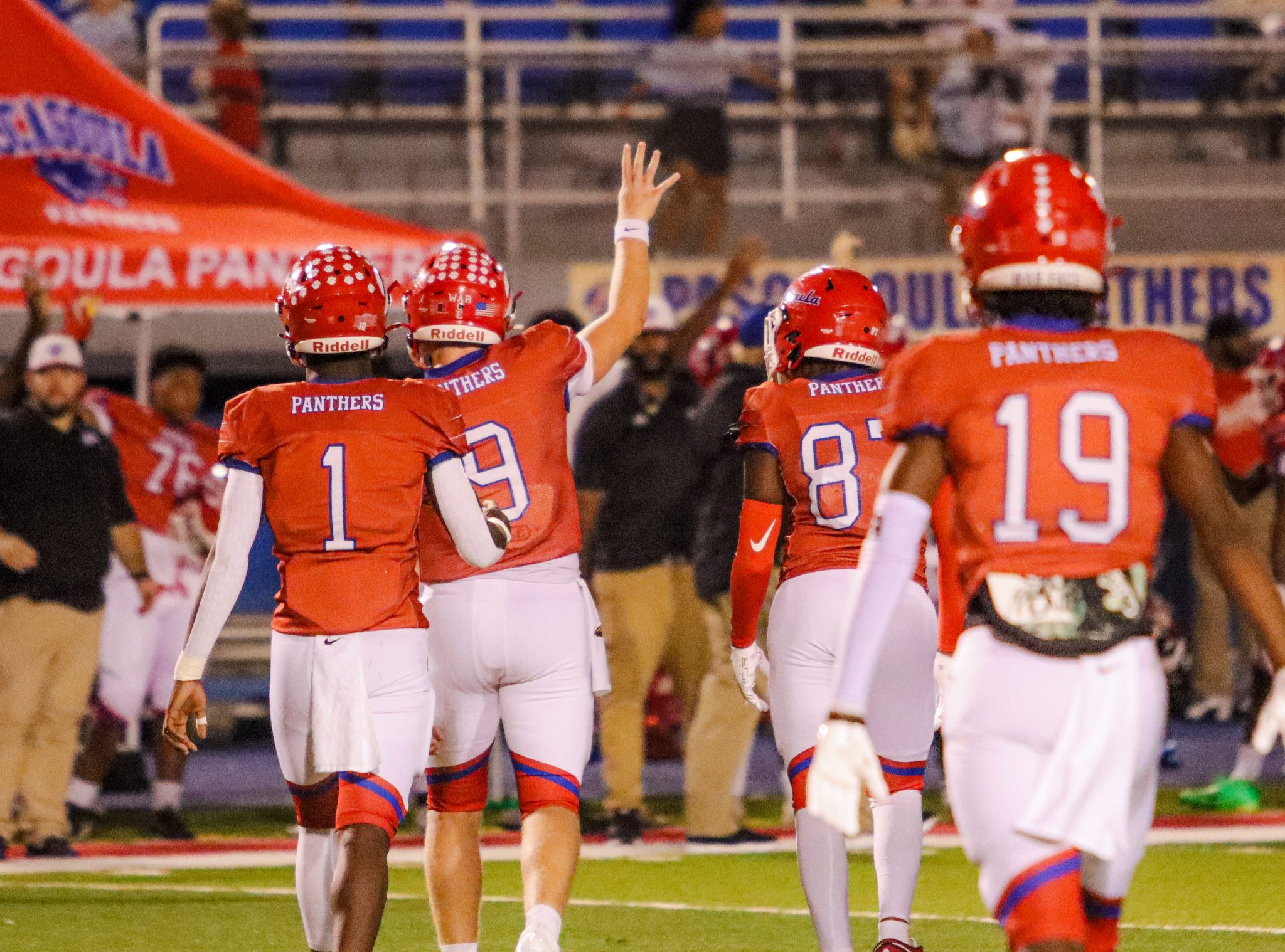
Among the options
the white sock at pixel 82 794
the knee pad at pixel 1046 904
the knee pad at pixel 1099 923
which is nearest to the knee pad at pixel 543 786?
the knee pad at pixel 1099 923

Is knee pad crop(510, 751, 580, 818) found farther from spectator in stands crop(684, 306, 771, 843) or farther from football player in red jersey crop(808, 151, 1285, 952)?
spectator in stands crop(684, 306, 771, 843)

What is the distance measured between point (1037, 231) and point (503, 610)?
7.16ft

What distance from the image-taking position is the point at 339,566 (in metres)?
5.20

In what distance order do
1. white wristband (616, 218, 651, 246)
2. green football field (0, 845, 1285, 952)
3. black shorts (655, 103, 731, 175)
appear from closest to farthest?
white wristband (616, 218, 651, 246)
green football field (0, 845, 1285, 952)
black shorts (655, 103, 731, 175)

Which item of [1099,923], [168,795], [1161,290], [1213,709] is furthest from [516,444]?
[1213,709]

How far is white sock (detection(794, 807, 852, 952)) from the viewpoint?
5504 mm

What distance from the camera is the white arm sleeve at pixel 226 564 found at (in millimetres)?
5203

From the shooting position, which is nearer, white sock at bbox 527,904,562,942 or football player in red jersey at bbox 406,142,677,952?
white sock at bbox 527,904,562,942

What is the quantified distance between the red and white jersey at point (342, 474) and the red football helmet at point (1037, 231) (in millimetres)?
1689

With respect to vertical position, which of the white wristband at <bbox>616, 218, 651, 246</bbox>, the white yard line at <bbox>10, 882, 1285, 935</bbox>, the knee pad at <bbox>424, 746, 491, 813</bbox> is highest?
the white wristband at <bbox>616, 218, 651, 246</bbox>

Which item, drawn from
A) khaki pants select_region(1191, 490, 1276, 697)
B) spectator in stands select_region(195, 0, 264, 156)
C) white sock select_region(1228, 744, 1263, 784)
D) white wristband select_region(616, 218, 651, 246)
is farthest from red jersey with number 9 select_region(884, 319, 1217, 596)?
spectator in stands select_region(195, 0, 264, 156)

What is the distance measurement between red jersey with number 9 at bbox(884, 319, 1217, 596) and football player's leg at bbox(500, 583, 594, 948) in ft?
6.53

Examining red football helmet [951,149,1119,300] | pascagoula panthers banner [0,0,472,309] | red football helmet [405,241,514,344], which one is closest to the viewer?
red football helmet [951,149,1119,300]

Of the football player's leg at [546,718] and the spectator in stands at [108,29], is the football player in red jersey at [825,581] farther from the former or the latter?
the spectator in stands at [108,29]
